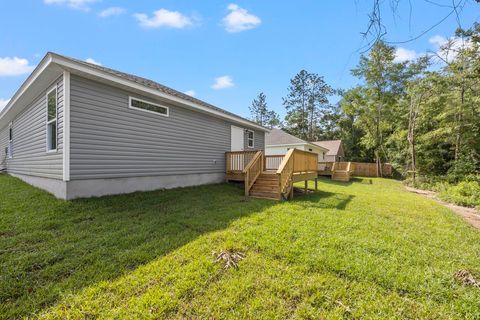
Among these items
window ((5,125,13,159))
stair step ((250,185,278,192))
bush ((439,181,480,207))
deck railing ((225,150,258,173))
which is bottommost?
bush ((439,181,480,207))

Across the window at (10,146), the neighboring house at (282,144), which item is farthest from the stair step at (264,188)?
the neighboring house at (282,144)

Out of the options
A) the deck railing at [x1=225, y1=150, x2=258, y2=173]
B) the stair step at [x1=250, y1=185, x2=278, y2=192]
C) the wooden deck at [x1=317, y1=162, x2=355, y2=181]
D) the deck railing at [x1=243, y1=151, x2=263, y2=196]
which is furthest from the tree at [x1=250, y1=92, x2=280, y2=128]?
the stair step at [x1=250, y1=185, x2=278, y2=192]

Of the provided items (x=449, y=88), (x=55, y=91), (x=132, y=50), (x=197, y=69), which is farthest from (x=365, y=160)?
(x=55, y=91)

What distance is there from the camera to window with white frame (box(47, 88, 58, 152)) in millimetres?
5957

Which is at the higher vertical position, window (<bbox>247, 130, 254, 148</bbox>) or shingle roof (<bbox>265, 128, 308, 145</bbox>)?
shingle roof (<bbox>265, 128, 308, 145</bbox>)

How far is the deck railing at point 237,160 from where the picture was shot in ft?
30.8

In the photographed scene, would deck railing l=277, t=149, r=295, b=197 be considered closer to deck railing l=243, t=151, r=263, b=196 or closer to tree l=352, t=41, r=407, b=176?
deck railing l=243, t=151, r=263, b=196

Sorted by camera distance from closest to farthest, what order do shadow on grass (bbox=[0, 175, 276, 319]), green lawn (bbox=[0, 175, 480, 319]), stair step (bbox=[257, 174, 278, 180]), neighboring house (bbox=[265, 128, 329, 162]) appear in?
green lawn (bbox=[0, 175, 480, 319]) < shadow on grass (bbox=[0, 175, 276, 319]) < stair step (bbox=[257, 174, 278, 180]) < neighboring house (bbox=[265, 128, 329, 162])

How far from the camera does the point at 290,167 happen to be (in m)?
7.63

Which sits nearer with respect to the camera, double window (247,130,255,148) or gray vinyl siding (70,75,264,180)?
gray vinyl siding (70,75,264,180)

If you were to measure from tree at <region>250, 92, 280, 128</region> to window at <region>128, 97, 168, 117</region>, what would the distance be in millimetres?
36361

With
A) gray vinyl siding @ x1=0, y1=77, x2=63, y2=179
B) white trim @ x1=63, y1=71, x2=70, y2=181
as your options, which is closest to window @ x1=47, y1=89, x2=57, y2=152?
gray vinyl siding @ x1=0, y1=77, x2=63, y2=179

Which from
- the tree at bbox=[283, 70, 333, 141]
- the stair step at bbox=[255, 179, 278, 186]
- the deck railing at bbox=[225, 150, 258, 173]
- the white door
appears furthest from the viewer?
the tree at bbox=[283, 70, 333, 141]

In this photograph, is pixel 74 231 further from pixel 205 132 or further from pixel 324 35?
pixel 205 132
